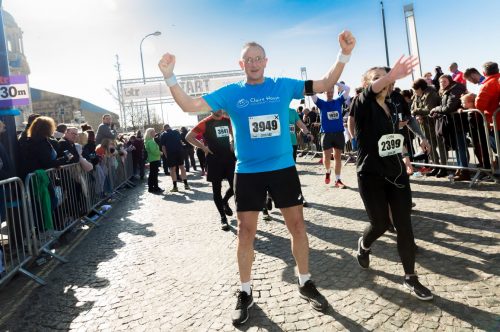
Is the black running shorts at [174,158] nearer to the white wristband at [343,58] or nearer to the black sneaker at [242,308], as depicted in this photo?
the black sneaker at [242,308]

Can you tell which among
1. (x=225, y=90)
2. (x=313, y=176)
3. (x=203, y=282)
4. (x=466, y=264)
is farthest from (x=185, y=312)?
(x=313, y=176)

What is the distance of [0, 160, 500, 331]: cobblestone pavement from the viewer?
114 inches

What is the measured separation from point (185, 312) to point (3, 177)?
3.59 metres

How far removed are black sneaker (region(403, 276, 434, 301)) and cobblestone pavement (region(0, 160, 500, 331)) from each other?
0.05 metres

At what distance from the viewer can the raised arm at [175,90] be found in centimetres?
304

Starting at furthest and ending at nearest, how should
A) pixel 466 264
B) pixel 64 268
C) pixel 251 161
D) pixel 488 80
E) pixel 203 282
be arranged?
pixel 488 80, pixel 64 268, pixel 203 282, pixel 466 264, pixel 251 161

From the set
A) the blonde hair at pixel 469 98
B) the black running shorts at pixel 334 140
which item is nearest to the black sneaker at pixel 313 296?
the black running shorts at pixel 334 140

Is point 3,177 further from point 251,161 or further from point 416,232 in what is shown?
point 416,232

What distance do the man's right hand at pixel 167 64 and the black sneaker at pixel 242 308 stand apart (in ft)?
6.05

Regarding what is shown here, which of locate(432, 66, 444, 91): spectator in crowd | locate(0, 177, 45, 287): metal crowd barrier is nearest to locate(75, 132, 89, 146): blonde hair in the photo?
locate(0, 177, 45, 287): metal crowd barrier

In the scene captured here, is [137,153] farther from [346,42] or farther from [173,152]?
[346,42]

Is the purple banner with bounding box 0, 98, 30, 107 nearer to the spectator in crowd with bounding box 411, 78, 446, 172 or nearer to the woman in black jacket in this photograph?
the woman in black jacket

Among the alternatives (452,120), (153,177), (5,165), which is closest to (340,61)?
(5,165)

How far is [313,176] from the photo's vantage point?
421 inches
